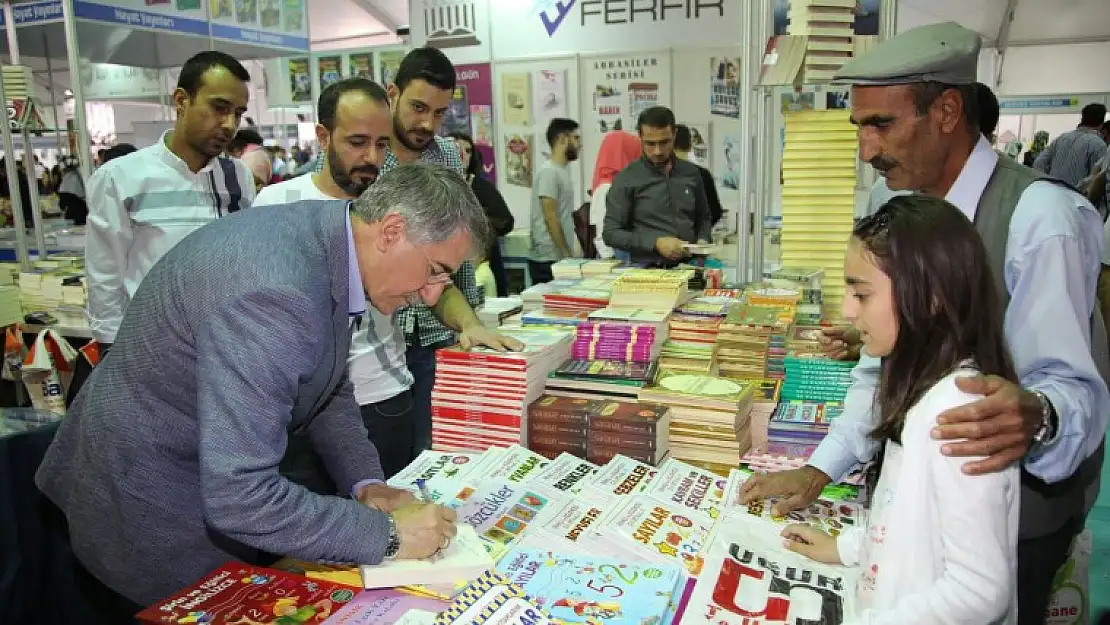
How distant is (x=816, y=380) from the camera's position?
7.39 feet

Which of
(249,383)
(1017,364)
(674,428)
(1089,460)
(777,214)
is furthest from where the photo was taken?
(777,214)

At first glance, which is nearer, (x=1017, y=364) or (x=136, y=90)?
(x=1017, y=364)

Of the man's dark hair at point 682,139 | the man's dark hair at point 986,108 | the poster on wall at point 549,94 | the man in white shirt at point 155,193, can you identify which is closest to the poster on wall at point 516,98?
the poster on wall at point 549,94

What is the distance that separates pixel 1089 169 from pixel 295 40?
734 cm

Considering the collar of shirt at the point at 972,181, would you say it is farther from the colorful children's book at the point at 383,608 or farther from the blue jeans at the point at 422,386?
the blue jeans at the point at 422,386

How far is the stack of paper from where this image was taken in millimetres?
2768

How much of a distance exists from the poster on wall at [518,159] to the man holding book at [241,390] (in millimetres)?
5391

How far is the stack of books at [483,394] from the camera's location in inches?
81.0

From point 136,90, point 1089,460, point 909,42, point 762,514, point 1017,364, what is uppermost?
point 136,90

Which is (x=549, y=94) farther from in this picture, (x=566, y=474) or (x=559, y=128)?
(x=566, y=474)

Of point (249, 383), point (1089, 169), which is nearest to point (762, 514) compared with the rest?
point (249, 383)

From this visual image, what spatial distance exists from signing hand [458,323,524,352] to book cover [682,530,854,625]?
846mm

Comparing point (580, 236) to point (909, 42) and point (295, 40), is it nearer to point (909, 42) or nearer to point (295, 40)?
point (295, 40)

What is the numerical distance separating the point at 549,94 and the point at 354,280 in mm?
5401
